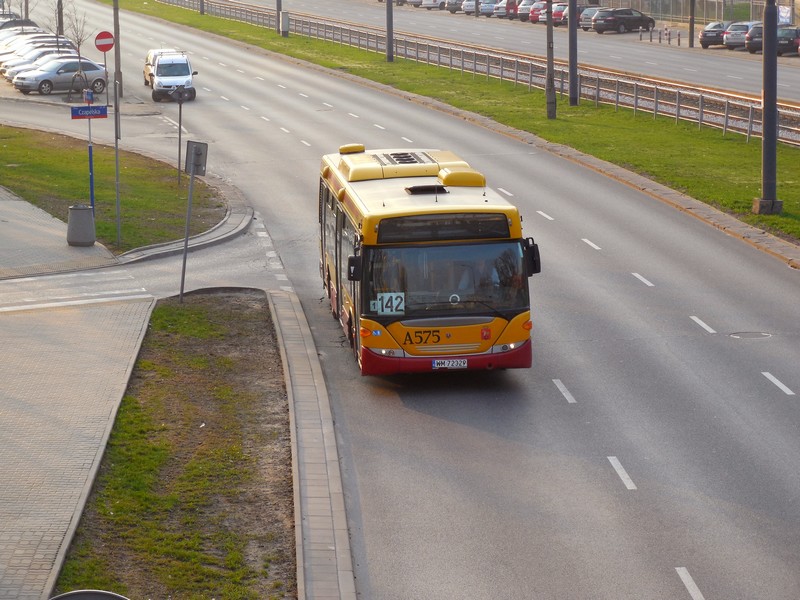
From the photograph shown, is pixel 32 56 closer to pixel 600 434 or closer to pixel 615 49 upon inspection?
pixel 615 49

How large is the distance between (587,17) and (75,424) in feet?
248

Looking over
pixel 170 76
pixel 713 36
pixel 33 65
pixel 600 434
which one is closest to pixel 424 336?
pixel 600 434

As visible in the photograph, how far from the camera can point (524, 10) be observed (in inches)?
3654

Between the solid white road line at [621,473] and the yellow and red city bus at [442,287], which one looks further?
the yellow and red city bus at [442,287]

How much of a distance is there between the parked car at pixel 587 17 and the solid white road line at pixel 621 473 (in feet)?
245

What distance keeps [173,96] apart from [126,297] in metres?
30.4

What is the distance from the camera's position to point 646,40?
77750mm

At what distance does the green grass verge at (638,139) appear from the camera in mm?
29420

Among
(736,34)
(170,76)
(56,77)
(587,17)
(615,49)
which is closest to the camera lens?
(170,76)

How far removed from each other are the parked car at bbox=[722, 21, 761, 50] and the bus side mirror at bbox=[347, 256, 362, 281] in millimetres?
57940

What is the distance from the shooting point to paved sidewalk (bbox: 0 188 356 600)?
34.9ft

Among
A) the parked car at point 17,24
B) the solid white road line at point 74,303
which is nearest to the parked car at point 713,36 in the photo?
the parked car at point 17,24

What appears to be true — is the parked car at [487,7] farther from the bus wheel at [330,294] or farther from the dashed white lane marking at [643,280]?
the bus wheel at [330,294]

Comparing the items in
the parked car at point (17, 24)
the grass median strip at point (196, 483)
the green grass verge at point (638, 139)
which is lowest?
the grass median strip at point (196, 483)
